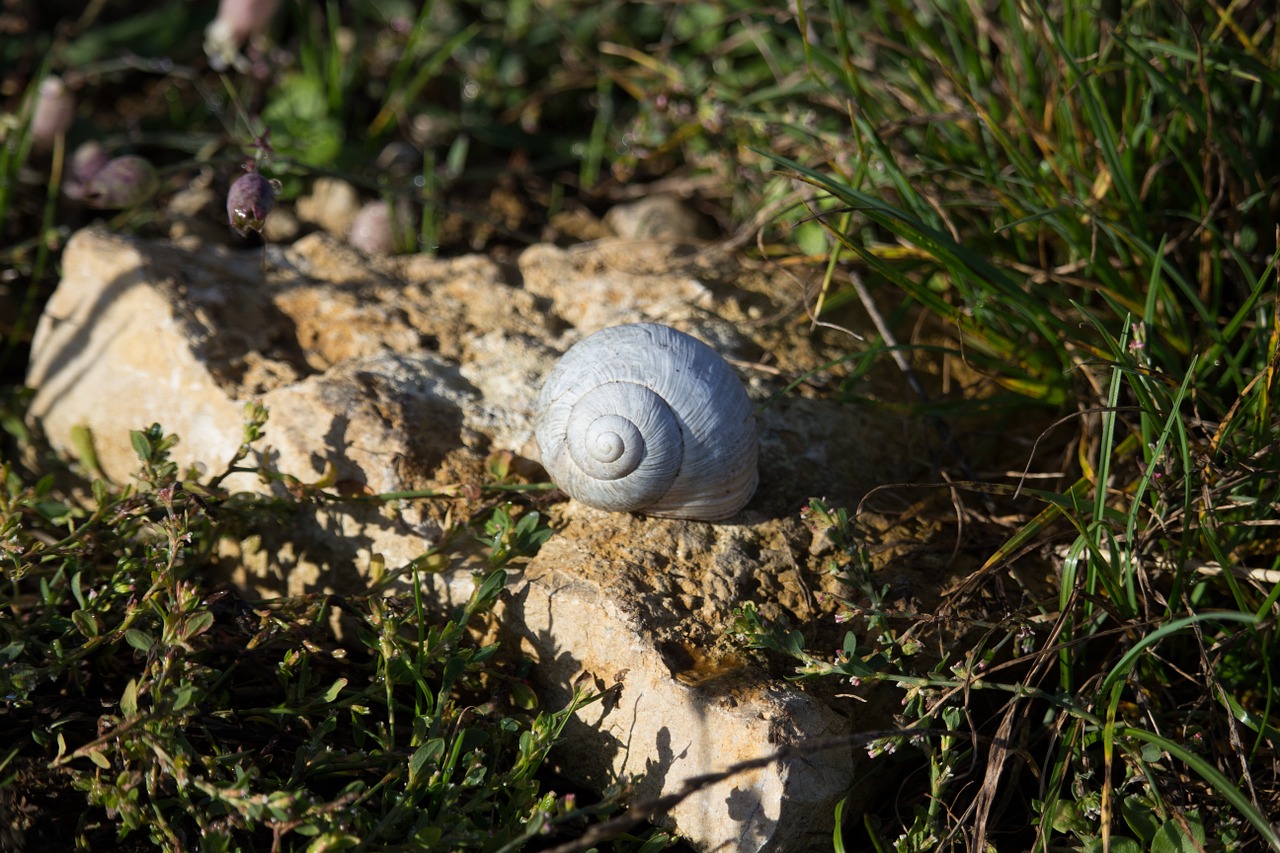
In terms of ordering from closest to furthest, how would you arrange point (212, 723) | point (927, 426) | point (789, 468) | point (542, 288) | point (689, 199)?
point (212, 723) → point (789, 468) → point (927, 426) → point (542, 288) → point (689, 199)

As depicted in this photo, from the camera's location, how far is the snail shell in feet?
7.59

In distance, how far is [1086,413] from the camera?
2.34 meters


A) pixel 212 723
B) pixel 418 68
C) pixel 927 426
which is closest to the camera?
pixel 212 723

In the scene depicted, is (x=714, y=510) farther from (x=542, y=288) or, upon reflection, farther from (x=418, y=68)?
(x=418, y=68)

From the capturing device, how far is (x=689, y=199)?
3996 mm

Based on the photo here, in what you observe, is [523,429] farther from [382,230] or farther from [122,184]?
[122,184]

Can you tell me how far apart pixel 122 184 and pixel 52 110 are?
69 centimetres

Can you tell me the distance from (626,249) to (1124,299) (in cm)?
149

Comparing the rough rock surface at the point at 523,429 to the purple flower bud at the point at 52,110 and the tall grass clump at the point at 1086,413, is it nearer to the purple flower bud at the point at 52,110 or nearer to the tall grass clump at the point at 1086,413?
the tall grass clump at the point at 1086,413

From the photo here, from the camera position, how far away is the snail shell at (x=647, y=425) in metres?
2.31

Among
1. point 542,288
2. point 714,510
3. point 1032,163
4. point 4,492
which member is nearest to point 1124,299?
point 1032,163

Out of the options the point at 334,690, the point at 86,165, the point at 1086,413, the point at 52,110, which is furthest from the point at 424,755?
the point at 52,110

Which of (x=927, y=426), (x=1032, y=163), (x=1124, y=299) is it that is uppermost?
Answer: (x=1032, y=163)

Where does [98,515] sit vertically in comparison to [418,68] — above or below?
below
